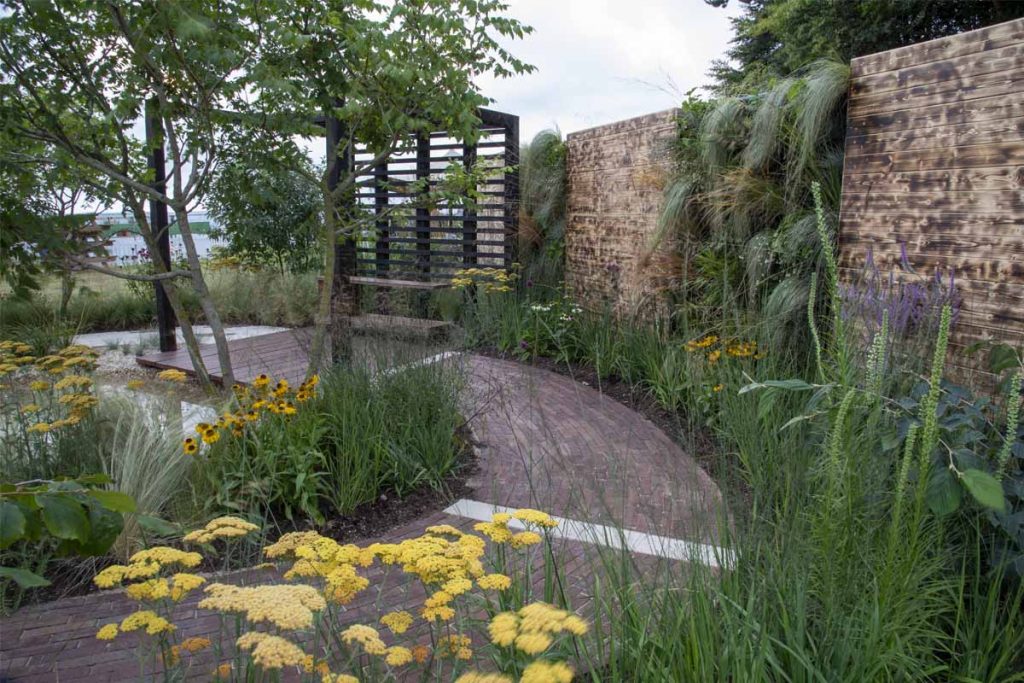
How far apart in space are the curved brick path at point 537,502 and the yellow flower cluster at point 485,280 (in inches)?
59.3

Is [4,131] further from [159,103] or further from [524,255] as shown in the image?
[524,255]

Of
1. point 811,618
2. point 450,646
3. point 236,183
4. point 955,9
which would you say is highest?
point 955,9

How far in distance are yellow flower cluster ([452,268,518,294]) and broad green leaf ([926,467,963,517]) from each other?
470 cm

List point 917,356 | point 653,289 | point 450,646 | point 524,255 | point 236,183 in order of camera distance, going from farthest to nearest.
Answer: point 524,255
point 653,289
point 236,183
point 917,356
point 450,646

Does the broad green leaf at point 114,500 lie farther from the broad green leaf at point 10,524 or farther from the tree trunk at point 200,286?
the tree trunk at point 200,286

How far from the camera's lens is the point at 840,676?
1430 millimetres

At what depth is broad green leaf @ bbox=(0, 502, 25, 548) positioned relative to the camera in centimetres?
112

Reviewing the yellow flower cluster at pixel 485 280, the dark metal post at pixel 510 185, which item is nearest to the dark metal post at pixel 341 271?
the yellow flower cluster at pixel 485 280

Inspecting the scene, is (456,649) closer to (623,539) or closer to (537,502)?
(623,539)

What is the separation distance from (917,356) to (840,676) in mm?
1621

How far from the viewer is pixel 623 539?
1631 millimetres

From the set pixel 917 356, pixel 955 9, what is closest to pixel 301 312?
pixel 917 356

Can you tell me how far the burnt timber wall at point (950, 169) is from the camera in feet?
10.5

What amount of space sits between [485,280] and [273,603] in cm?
617
